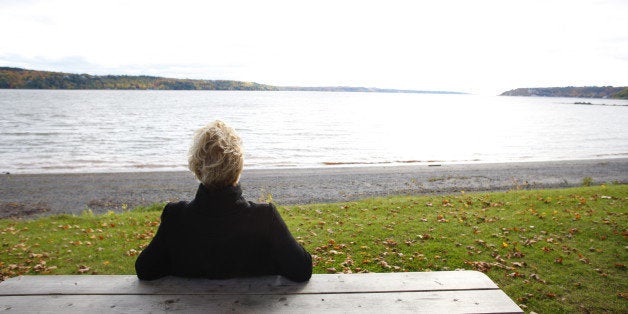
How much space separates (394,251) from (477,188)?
497 inches

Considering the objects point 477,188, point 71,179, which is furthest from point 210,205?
point 71,179

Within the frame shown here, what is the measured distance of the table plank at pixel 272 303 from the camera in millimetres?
2775

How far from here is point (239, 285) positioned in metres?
3.07

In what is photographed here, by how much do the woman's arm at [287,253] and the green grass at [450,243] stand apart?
14.3 ft

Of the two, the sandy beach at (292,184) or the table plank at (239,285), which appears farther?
the sandy beach at (292,184)

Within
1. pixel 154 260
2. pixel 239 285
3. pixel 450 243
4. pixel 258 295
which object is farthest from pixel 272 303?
pixel 450 243

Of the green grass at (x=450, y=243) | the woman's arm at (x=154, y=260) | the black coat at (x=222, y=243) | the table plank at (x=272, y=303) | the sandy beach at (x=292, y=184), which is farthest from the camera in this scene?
the sandy beach at (x=292, y=184)

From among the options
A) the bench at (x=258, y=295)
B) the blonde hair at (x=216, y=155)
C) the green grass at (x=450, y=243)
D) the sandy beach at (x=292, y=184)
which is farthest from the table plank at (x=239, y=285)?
the sandy beach at (x=292, y=184)

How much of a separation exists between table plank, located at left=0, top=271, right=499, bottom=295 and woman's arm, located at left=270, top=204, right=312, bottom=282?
0.11 metres

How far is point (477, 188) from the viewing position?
19.2 meters

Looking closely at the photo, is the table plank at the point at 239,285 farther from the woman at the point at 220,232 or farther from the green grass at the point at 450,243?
the green grass at the point at 450,243

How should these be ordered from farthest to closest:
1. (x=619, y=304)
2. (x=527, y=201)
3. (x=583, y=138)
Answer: (x=583, y=138) → (x=527, y=201) → (x=619, y=304)

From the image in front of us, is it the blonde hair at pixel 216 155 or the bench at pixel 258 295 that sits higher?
the blonde hair at pixel 216 155

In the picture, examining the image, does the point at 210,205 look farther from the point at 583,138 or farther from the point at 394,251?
the point at 583,138
